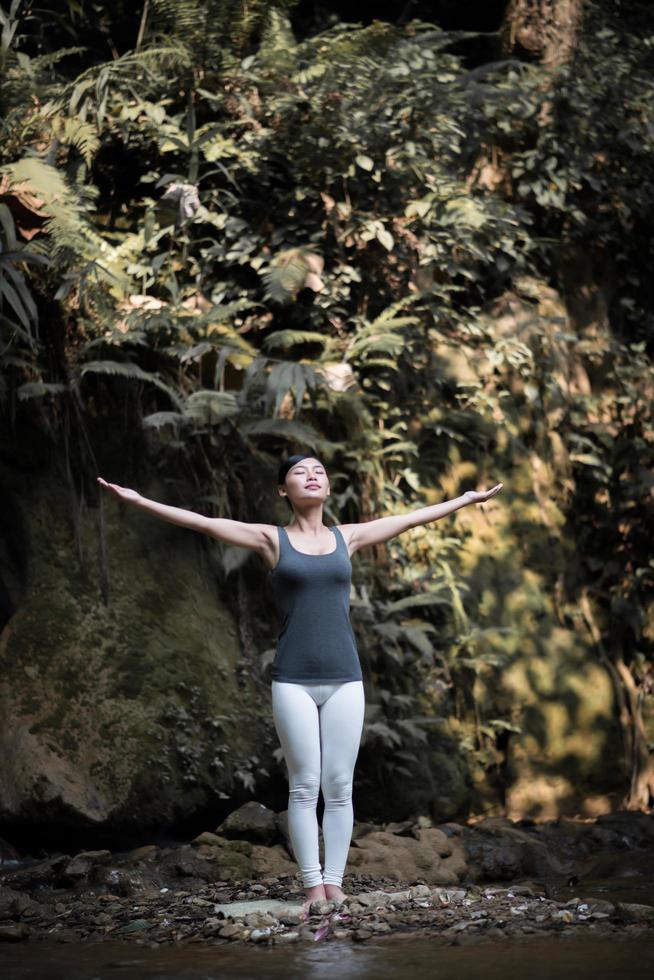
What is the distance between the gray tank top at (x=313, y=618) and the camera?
4.41m

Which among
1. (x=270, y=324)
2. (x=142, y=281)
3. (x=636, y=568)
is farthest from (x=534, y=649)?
(x=142, y=281)

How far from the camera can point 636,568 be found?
973cm

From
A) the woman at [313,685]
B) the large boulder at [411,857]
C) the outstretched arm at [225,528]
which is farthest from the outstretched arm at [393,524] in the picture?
the large boulder at [411,857]

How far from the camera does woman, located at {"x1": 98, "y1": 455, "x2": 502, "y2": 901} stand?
436cm

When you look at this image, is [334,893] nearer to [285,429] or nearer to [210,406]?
[285,429]

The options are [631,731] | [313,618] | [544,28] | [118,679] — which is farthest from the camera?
[544,28]

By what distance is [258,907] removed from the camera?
180 inches

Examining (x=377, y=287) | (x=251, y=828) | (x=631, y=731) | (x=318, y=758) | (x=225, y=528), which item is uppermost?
(x=377, y=287)

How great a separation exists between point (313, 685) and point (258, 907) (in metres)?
1.05

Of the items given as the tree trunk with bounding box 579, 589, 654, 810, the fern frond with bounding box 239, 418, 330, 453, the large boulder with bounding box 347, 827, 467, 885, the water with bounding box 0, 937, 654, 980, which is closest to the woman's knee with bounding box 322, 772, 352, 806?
the water with bounding box 0, 937, 654, 980

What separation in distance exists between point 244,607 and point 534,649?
9.00 feet

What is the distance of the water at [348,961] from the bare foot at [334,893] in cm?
51

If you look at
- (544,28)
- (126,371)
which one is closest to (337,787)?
(126,371)

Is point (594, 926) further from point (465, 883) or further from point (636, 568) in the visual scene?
point (636, 568)
